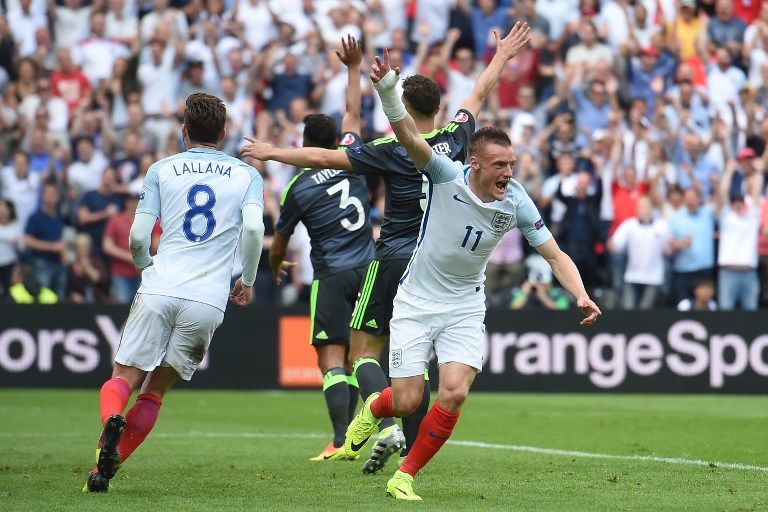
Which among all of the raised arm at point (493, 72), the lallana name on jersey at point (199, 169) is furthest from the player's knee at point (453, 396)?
the raised arm at point (493, 72)

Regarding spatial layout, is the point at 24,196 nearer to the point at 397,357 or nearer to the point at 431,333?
the point at 397,357

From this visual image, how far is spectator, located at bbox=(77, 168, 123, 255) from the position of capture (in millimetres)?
19297

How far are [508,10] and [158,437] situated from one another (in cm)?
1184

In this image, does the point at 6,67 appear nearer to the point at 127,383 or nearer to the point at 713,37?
the point at 713,37

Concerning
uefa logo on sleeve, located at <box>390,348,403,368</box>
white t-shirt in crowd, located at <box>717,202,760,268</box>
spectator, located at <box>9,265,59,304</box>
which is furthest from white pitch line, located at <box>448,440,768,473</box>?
spectator, located at <box>9,265,59,304</box>

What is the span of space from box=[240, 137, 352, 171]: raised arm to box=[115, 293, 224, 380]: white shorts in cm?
101

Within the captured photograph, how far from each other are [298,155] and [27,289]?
36.6 ft

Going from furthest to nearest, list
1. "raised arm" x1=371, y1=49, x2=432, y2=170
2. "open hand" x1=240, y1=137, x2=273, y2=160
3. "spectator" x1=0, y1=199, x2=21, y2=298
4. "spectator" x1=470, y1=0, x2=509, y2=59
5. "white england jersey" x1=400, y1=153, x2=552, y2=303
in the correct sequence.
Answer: "spectator" x1=470, y1=0, x2=509, y2=59 → "spectator" x1=0, y1=199, x2=21, y2=298 → "white england jersey" x1=400, y1=153, x2=552, y2=303 → "open hand" x1=240, y1=137, x2=273, y2=160 → "raised arm" x1=371, y1=49, x2=432, y2=170

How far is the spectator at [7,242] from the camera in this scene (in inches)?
749

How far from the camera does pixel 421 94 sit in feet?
30.8

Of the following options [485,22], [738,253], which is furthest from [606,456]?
[485,22]

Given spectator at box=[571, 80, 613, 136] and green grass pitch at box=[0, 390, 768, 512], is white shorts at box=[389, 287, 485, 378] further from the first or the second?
spectator at box=[571, 80, 613, 136]

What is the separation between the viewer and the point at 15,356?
1798cm

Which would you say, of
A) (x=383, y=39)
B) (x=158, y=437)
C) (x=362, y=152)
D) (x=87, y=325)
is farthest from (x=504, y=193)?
(x=383, y=39)
